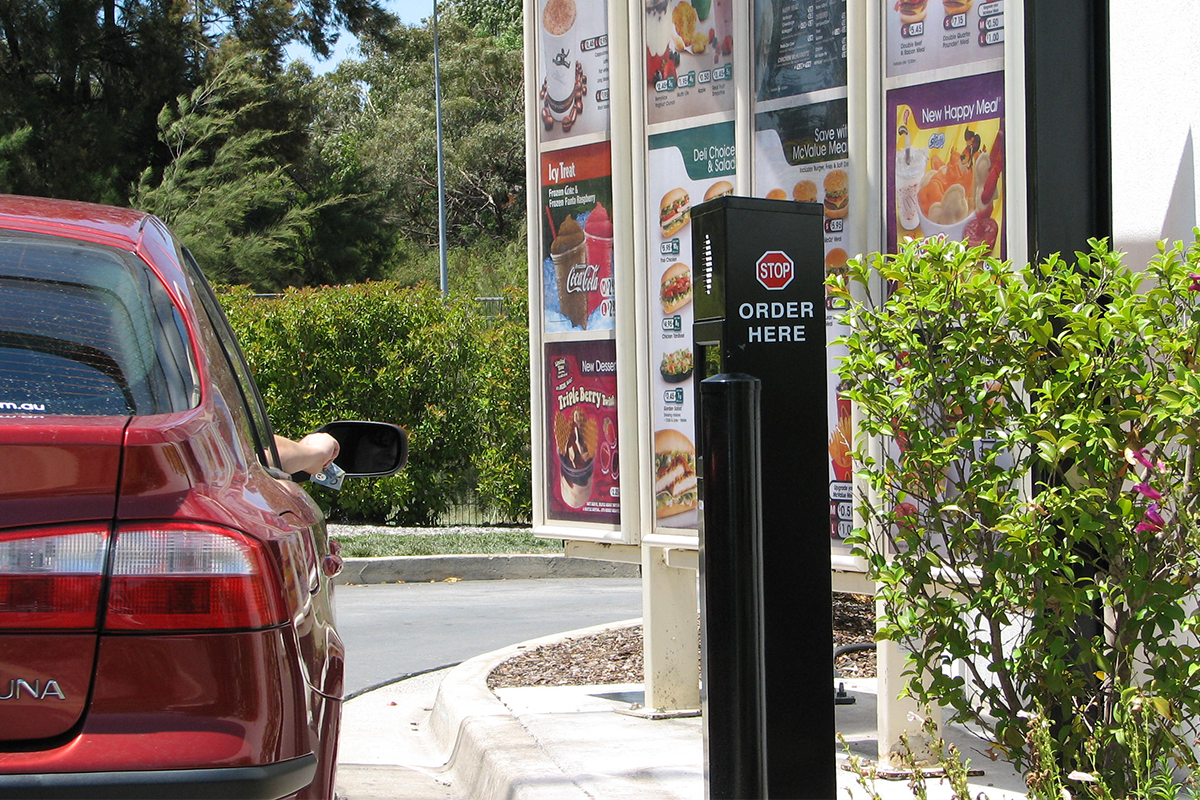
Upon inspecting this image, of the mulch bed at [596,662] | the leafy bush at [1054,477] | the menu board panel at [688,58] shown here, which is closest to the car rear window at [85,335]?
the leafy bush at [1054,477]

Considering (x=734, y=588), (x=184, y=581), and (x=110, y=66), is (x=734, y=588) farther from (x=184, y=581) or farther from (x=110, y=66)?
(x=110, y=66)

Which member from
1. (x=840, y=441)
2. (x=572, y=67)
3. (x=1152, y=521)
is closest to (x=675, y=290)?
(x=840, y=441)

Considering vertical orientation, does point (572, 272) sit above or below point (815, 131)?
below

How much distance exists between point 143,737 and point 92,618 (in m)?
0.19

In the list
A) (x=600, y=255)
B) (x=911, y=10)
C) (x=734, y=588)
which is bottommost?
(x=734, y=588)

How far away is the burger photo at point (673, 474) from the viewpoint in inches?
207

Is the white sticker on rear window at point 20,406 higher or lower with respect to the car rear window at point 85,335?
lower

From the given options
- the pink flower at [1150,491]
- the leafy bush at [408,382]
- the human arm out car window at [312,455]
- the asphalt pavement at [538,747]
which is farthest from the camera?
the leafy bush at [408,382]

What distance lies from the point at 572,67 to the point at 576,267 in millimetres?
982

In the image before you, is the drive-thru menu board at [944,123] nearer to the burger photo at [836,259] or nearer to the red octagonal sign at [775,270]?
the burger photo at [836,259]

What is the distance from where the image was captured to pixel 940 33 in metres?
4.25

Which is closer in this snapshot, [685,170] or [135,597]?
[135,597]

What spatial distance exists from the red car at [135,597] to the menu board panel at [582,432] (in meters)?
3.67

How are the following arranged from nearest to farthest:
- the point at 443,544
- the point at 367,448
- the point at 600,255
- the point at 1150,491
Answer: the point at 1150,491
the point at 367,448
the point at 600,255
the point at 443,544
